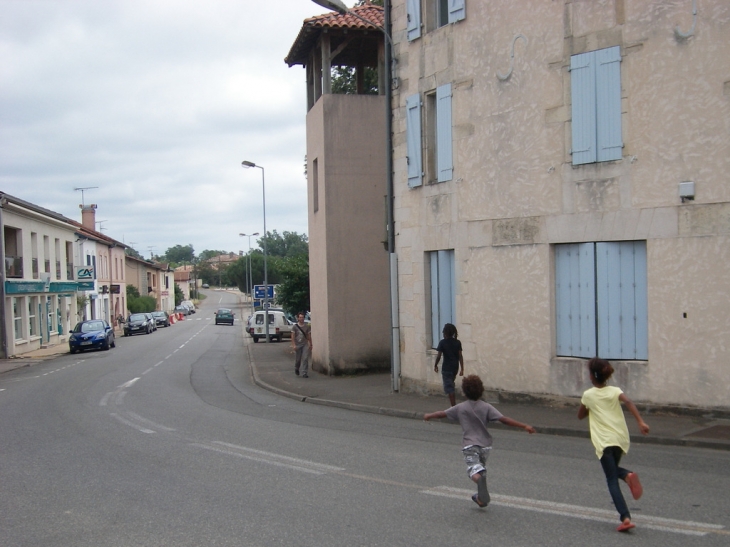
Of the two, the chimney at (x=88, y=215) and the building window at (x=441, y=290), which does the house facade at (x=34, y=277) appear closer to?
the chimney at (x=88, y=215)

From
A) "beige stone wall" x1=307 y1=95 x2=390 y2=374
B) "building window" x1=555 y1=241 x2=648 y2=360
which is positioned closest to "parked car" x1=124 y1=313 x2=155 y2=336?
"beige stone wall" x1=307 y1=95 x2=390 y2=374

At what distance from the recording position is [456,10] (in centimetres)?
1448

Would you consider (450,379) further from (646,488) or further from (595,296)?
(646,488)

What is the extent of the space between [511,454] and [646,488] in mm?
2259

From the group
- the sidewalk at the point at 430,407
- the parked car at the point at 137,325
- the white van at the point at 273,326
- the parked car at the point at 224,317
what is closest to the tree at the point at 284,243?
the parked car at the point at 224,317

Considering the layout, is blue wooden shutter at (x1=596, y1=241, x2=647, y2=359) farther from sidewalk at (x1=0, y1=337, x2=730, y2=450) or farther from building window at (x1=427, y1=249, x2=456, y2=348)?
building window at (x1=427, y1=249, x2=456, y2=348)

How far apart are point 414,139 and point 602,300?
5381mm

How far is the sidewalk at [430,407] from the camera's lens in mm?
10273

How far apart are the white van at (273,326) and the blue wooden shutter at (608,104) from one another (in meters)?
31.2

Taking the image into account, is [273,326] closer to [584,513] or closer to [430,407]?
[430,407]

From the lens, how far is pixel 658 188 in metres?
11.8

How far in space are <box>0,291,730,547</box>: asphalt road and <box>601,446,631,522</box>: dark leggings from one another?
0.20 m

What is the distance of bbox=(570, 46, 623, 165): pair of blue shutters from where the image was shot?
40.1 ft

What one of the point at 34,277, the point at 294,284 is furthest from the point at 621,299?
the point at 34,277
